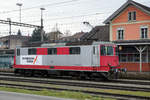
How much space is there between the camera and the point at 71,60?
69.3 ft

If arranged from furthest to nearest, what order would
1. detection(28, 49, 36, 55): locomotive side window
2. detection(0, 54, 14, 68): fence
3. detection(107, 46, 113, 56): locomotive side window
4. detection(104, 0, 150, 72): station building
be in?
1. detection(0, 54, 14, 68): fence
2. detection(104, 0, 150, 72): station building
3. detection(28, 49, 36, 55): locomotive side window
4. detection(107, 46, 113, 56): locomotive side window

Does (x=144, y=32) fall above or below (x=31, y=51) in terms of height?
above

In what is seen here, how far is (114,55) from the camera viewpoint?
20281 mm

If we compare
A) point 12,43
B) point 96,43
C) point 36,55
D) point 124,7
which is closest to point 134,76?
point 96,43

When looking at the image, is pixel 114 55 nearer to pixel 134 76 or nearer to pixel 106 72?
pixel 106 72

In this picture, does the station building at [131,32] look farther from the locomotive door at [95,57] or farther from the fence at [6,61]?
the fence at [6,61]

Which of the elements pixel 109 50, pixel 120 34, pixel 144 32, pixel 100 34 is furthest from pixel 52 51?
pixel 100 34

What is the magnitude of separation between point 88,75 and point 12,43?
58108 mm

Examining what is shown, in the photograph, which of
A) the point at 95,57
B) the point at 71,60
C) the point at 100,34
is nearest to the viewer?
the point at 95,57

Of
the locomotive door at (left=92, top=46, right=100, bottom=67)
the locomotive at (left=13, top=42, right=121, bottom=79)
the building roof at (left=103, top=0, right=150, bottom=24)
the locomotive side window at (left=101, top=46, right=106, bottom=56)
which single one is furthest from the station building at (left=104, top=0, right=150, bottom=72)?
the locomotive door at (left=92, top=46, right=100, bottom=67)

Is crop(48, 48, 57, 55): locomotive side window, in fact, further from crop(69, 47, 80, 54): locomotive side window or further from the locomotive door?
the locomotive door

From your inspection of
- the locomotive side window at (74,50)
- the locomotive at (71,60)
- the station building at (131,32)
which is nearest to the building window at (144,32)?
the station building at (131,32)

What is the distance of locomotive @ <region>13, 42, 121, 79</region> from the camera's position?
19.5 m

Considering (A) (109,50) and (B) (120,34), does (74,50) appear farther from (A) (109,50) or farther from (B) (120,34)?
(B) (120,34)
